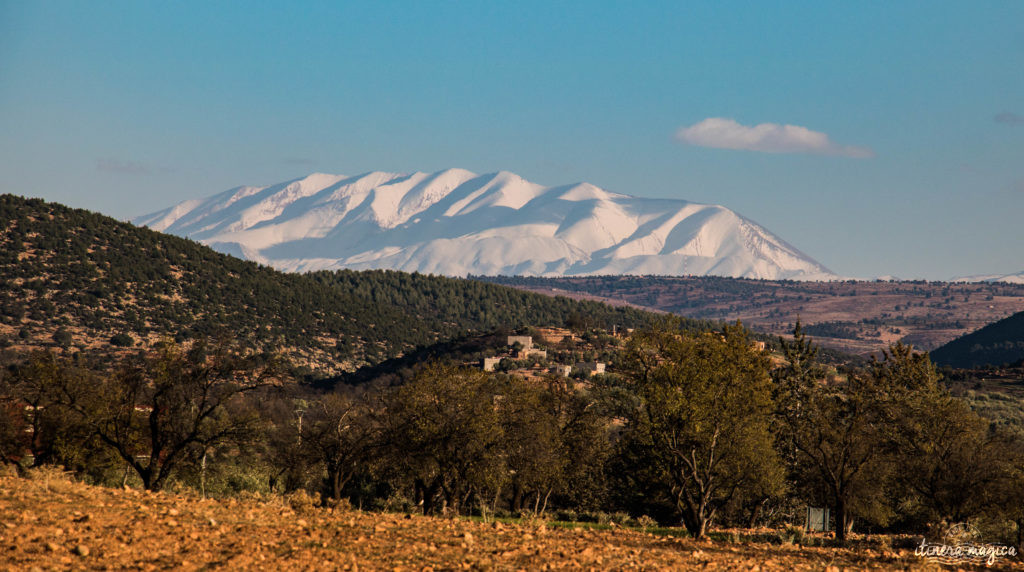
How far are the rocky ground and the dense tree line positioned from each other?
227 inches

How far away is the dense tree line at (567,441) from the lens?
35.4m

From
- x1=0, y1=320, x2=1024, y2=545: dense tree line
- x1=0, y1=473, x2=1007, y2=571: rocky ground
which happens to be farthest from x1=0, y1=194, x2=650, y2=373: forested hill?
x1=0, y1=473, x2=1007, y2=571: rocky ground

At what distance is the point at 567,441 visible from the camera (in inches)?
2100

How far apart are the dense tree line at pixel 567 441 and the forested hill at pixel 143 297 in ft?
210

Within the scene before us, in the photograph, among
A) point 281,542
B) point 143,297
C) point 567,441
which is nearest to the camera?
point 281,542

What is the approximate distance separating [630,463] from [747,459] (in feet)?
52.7

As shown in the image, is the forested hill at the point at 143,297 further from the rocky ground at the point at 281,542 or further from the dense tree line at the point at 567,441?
the rocky ground at the point at 281,542

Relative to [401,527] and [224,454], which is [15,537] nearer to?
[401,527]

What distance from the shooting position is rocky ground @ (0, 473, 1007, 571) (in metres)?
15.9

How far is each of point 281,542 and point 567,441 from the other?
1431 inches

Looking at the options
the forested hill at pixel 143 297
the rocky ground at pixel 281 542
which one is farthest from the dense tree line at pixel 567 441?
the forested hill at pixel 143 297

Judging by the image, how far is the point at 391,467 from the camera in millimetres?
44438

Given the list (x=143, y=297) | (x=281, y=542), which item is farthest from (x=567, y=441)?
(x=143, y=297)

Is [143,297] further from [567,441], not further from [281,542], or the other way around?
[281,542]
